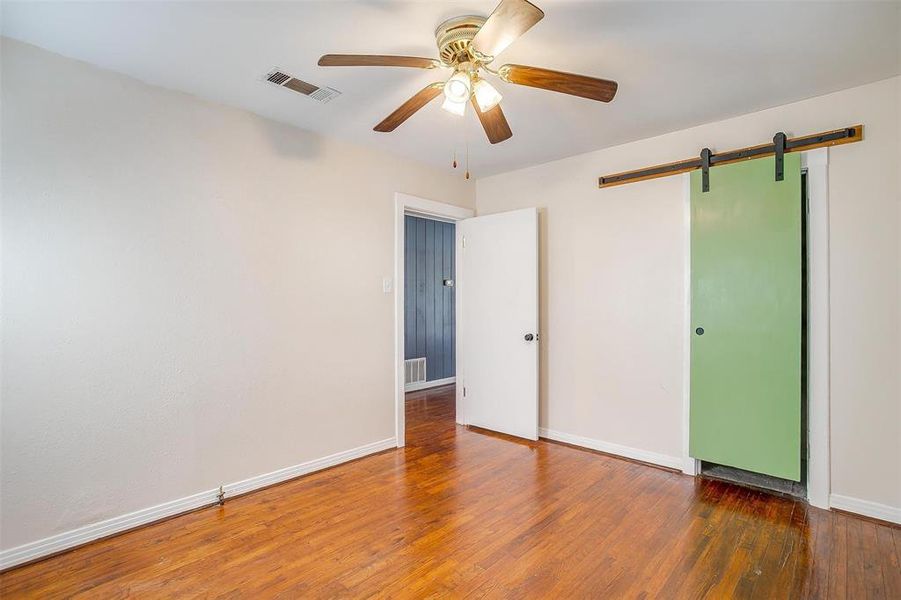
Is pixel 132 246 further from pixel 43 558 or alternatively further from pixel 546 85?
pixel 546 85

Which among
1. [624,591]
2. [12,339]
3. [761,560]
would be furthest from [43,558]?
[761,560]

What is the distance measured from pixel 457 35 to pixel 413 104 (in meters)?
0.37

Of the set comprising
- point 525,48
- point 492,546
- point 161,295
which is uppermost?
point 525,48

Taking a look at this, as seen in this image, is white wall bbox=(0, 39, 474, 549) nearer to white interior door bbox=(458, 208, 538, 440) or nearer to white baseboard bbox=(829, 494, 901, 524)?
white interior door bbox=(458, 208, 538, 440)

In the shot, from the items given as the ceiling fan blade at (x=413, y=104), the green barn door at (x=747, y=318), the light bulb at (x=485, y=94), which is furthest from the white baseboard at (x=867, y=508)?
the ceiling fan blade at (x=413, y=104)

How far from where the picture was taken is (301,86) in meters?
2.53

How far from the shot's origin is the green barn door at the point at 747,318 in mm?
2723

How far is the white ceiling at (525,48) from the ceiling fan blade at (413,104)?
25 cm

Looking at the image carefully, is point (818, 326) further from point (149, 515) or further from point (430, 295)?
point (430, 295)

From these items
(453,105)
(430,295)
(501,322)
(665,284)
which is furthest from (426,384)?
(453,105)

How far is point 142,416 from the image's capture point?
246cm

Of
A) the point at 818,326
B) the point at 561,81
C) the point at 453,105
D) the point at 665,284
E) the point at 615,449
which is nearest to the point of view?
the point at 561,81

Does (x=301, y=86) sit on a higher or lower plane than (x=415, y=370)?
higher

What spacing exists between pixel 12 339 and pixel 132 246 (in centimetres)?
68
